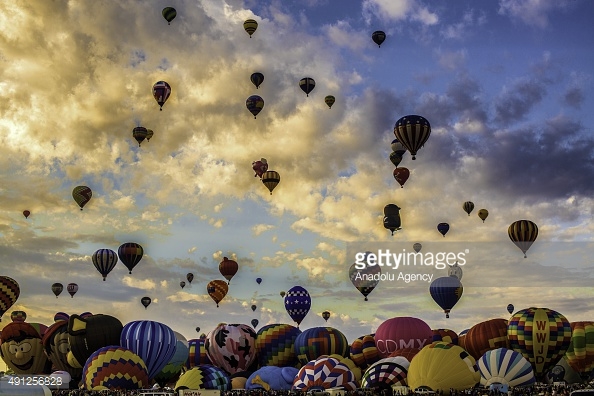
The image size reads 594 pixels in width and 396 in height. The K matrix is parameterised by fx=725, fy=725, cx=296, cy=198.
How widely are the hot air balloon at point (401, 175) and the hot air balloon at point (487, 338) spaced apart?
49.9ft

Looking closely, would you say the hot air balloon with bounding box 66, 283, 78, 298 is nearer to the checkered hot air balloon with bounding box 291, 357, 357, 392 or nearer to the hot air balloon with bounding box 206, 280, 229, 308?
the hot air balloon with bounding box 206, 280, 229, 308

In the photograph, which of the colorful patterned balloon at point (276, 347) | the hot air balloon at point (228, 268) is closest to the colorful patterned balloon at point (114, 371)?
the colorful patterned balloon at point (276, 347)

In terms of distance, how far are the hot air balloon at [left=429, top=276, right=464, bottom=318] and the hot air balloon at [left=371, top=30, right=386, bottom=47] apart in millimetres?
19779

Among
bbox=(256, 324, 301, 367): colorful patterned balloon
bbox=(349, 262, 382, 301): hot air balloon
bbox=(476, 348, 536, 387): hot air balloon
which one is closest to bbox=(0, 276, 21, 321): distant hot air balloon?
bbox=(256, 324, 301, 367): colorful patterned balloon

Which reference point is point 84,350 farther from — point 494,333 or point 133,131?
point 494,333

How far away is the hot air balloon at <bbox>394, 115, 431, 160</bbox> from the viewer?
1946 inches

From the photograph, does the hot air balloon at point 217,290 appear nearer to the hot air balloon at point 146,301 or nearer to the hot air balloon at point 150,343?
the hot air balloon at point 146,301

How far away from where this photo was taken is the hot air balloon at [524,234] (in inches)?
2142

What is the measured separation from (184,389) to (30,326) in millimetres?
17173

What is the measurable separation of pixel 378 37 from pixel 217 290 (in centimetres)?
2727

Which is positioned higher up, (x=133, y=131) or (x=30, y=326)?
(x=133, y=131)

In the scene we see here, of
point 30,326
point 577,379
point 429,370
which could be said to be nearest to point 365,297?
point 577,379

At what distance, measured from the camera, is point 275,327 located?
51.8 meters

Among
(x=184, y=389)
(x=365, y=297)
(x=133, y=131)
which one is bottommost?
(x=184, y=389)
